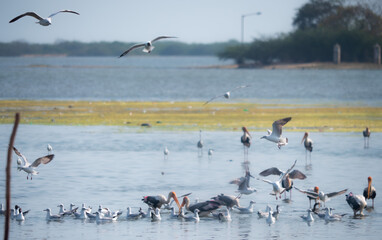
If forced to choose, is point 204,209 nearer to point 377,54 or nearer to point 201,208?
point 201,208

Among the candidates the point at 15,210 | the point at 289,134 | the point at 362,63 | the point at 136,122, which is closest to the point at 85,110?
the point at 136,122

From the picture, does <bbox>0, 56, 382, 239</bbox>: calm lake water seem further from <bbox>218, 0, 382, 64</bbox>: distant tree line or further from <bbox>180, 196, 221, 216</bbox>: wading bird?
<bbox>218, 0, 382, 64</bbox>: distant tree line

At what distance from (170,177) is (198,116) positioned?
19.2 meters

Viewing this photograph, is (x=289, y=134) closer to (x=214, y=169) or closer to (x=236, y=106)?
(x=214, y=169)

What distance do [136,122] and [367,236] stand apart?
22.8 m

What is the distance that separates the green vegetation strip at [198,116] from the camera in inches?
1426

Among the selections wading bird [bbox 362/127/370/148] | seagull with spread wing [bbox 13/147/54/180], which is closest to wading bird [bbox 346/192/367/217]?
seagull with spread wing [bbox 13/147/54/180]

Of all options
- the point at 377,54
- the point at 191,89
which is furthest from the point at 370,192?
the point at 377,54

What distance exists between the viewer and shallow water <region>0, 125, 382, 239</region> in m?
16.4

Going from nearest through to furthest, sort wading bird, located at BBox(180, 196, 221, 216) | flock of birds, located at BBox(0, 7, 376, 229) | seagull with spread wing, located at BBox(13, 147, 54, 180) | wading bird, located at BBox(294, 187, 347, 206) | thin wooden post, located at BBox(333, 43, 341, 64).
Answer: flock of birds, located at BBox(0, 7, 376, 229) < wading bird, located at BBox(180, 196, 221, 216) < wading bird, located at BBox(294, 187, 347, 206) < seagull with spread wing, located at BBox(13, 147, 54, 180) < thin wooden post, located at BBox(333, 43, 341, 64)

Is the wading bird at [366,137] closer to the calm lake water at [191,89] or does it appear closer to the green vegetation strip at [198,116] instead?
the green vegetation strip at [198,116]

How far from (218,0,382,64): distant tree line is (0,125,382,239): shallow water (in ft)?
441

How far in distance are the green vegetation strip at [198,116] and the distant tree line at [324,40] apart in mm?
117504

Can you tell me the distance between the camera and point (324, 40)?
165500 millimetres
